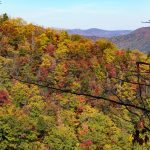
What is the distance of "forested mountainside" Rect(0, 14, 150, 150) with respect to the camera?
88.0 metres

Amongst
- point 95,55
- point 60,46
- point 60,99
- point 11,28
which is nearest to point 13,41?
point 11,28

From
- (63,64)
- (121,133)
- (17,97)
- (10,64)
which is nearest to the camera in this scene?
(121,133)

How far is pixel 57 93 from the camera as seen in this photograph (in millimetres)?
139250

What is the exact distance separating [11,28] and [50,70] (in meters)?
31.2

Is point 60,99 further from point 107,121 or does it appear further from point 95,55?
point 95,55

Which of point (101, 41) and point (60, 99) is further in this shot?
point (101, 41)

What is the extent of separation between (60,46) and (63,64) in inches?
621

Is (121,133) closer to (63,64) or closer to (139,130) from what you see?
(63,64)

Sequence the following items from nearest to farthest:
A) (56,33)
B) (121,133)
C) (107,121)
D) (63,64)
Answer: (121,133) → (107,121) → (63,64) → (56,33)

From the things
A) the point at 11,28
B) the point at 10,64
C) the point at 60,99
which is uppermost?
the point at 11,28

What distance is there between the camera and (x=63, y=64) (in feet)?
536

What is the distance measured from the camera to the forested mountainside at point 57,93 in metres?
88.0

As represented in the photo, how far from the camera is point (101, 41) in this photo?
186 metres

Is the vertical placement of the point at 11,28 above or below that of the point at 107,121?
above
